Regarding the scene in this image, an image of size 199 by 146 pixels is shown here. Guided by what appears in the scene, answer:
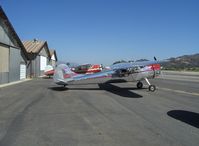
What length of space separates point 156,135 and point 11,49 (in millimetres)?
22773

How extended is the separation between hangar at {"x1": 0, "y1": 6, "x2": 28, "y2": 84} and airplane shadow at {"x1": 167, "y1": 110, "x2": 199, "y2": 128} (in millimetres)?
18220

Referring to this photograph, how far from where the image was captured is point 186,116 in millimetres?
8922

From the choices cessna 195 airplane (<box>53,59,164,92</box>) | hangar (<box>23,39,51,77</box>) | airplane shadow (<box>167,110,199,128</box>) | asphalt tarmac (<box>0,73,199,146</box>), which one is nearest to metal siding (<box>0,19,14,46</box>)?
cessna 195 airplane (<box>53,59,164,92</box>)

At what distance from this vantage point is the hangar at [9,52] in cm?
2309

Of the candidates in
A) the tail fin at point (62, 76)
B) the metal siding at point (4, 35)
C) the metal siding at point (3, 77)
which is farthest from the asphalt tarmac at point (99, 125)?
the metal siding at point (4, 35)

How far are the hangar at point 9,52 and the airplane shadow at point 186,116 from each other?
59.8ft

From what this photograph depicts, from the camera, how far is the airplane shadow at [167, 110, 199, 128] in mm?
7984

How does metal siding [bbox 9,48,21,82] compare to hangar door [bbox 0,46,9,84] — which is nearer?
hangar door [bbox 0,46,9,84]

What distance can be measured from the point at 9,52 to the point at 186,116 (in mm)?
21189

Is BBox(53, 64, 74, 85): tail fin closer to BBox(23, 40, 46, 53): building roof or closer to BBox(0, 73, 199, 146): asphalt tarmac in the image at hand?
BBox(0, 73, 199, 146): asphalt tarmac

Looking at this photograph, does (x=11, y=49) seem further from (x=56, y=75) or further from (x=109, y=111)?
(x=109, y=111)

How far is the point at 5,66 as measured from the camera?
23953mm

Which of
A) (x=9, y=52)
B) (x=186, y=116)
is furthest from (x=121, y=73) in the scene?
(x=9, y=52)

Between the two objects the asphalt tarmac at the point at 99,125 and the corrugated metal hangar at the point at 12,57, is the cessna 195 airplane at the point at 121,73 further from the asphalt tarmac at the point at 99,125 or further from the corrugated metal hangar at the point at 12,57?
the corrugated metal hangar at the point at 12,57
